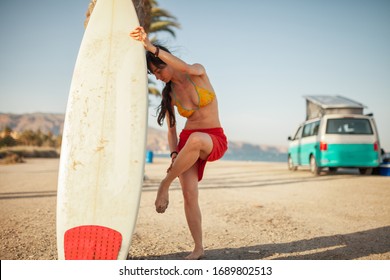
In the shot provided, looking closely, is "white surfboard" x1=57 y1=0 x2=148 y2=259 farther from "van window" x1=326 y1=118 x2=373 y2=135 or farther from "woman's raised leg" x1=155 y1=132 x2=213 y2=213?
"van window" x1=326 y1=118 x2=373 y2=135

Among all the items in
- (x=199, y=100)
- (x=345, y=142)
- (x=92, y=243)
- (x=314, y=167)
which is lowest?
(x=314, y=167)

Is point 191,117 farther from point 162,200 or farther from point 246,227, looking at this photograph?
point 246,227

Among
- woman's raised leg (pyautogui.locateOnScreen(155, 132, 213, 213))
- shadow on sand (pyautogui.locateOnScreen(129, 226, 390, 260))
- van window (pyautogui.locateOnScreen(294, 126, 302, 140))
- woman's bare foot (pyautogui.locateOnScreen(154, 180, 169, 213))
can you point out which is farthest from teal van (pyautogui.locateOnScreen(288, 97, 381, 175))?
woman's bare foot (pyautogui.locateOnScreen(154, 180, 169, 213))

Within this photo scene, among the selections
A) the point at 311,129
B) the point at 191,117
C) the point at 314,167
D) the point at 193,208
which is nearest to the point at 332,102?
the point at 311,129

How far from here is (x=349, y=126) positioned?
29.2 feet

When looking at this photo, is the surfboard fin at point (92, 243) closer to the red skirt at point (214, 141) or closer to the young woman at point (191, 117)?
the young woman at point (191, 117)

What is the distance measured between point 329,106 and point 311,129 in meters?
0.86

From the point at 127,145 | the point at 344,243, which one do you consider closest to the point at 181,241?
the point at 127,145

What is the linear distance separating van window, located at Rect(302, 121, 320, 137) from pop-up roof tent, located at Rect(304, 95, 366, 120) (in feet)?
1.45

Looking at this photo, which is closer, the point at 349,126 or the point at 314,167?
the point at 349,126

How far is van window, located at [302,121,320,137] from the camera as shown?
943cm

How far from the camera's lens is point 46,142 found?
24328 mm

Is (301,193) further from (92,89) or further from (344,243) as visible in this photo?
(92,89)

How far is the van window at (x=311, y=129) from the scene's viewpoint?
9.43m
